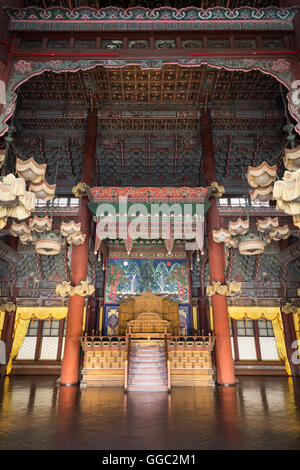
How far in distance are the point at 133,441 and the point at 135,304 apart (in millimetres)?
10711

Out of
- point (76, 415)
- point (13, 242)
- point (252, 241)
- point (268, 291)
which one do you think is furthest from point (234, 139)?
point (76, 415)

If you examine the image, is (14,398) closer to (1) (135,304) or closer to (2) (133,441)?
(2) (133,441)

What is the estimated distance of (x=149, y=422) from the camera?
441cm

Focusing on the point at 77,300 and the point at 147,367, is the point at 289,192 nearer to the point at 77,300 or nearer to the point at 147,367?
the point at 147,367

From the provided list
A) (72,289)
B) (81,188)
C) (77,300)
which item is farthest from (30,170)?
(77,300)

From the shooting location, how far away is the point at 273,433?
3.71 metres

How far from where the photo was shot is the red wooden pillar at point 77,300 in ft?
28.7

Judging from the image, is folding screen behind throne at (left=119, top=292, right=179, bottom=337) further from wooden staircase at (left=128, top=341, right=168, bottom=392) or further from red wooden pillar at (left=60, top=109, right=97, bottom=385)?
red wooden pillar at (left=60, top=109, right=97, bottom=385)

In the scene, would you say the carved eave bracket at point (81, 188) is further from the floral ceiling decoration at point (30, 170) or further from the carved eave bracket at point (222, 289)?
the carved eave bracket at point (222, 289)

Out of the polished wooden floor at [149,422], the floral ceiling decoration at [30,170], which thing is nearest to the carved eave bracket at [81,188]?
the floral ceiling decoration at [30,170]

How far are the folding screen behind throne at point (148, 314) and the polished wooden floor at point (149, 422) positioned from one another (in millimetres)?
6395

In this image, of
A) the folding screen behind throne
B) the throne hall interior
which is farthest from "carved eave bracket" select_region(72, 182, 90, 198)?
the folding screen behind throne

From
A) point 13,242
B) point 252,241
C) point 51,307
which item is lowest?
point 51,307

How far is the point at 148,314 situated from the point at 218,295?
16.7ft
